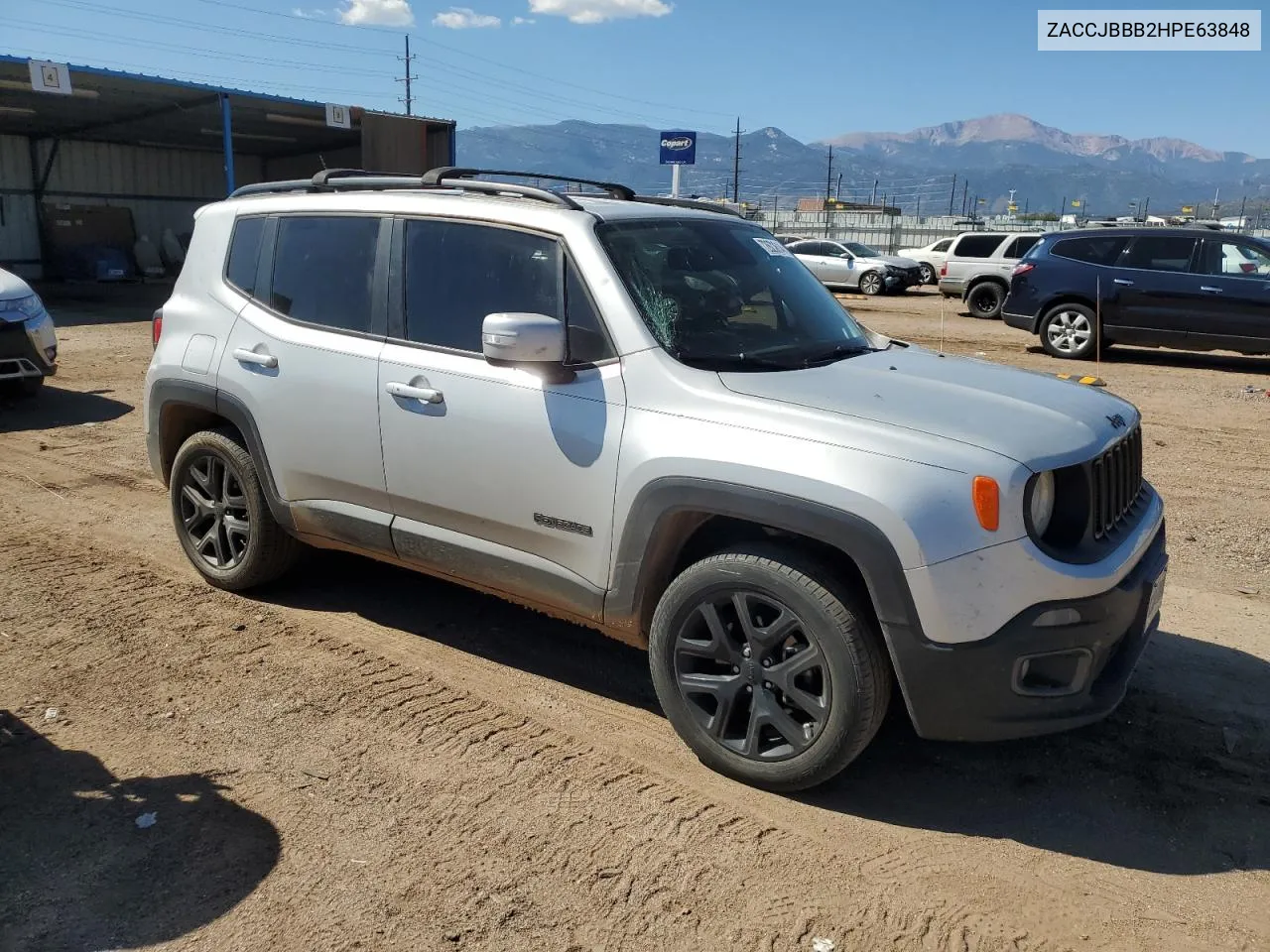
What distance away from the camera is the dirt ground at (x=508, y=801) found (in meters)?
2.83

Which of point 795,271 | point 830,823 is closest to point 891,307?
point 795,271

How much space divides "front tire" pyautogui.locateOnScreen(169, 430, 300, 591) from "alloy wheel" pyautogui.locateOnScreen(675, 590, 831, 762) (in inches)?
94.0

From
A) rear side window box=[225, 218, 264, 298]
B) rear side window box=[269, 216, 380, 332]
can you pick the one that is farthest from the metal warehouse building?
rear side window box=[269, 216, 380, 332]

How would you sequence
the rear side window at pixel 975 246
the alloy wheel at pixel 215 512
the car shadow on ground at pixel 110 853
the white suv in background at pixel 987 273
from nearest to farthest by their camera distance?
the car shadow on ground at pixel 110 853 < the alloy wheel at pixel 215 512 < the white suv in background at pixel 987 273 < the rear side window at pixel 975 246

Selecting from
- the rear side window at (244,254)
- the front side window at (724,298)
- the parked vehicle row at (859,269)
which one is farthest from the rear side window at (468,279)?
the parked vehicle row at (859,269)

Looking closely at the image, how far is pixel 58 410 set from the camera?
1005cm

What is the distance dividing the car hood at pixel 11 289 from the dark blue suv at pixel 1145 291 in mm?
12168

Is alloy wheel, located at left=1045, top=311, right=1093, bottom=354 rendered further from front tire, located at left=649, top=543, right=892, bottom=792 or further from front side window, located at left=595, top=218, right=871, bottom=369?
front tire, located at left=649, top=543, right=892, bottom=792

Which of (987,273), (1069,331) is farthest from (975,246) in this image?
(1069,331)

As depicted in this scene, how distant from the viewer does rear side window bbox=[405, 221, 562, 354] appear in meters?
3.92

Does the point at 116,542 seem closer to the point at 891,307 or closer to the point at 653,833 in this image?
the point at 653,833

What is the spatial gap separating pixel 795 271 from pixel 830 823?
2411mm

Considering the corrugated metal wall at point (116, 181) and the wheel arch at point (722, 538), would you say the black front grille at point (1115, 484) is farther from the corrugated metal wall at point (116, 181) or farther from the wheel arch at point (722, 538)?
the corrugated metal wall at point (116, 181)

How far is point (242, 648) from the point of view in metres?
4.54
